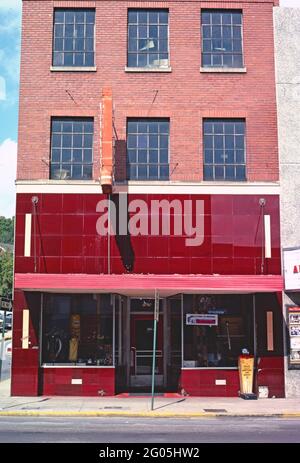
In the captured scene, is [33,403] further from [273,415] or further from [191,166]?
[191,166]

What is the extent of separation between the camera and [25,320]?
2141 cm

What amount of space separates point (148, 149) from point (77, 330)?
6.44 metres

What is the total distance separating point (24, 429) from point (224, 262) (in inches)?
367

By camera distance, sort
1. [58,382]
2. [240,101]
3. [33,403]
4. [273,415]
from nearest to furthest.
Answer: [273,415], [33,403], [58,382], [240,101]

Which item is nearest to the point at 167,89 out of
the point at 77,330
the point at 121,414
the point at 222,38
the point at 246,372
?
the point at 222,38

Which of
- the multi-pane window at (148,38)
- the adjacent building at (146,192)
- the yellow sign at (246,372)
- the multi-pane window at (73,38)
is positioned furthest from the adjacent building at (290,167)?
the multi-pane window at (73,38)

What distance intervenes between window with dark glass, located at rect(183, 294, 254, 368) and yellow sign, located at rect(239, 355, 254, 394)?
650 mm

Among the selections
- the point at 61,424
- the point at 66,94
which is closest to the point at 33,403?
the point at 61,424

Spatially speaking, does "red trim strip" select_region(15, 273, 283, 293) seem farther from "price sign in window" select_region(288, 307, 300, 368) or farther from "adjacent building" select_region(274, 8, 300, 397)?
"price sign in window" select_region(288, 307, 300, 368)

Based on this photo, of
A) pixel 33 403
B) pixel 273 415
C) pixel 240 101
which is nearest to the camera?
pixel 273 415

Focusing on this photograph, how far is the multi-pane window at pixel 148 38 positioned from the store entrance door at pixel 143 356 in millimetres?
8695

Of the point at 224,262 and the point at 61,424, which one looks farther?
the point at 224,262

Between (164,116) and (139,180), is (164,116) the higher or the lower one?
the higher one

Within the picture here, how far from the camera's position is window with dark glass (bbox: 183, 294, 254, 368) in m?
21.9
